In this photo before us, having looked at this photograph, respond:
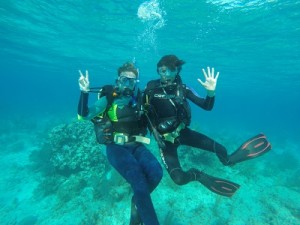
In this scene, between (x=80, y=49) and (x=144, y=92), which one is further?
(x=80, y=49)

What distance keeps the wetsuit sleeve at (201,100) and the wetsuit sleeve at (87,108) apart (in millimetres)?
2435

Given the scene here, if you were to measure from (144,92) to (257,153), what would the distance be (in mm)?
3475

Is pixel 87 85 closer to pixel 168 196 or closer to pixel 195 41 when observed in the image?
pixel 168 196

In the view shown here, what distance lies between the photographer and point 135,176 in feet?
16.5

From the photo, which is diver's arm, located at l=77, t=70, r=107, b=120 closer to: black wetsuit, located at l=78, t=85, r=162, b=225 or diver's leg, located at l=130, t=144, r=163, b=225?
black wetsuit, located at l=78, t=85, r=162, b=225

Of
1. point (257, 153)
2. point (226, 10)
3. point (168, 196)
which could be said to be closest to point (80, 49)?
point (226, 10)

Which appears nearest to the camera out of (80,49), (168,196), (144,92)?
(144,92)

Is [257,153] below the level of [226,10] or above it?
below

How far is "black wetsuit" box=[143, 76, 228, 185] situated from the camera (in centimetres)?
618

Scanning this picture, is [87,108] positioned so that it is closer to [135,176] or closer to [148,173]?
[135,176]

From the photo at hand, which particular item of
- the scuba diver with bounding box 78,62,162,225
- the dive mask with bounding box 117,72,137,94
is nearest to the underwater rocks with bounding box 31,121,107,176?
the scuba diver with bounding box 78,62,162,225

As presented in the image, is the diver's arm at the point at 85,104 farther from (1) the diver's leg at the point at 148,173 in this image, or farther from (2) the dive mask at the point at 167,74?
(2) the dive mask at the point at 167,74

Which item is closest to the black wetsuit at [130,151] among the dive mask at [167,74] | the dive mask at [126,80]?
the dive mask at [126,80]

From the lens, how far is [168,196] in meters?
9.48
